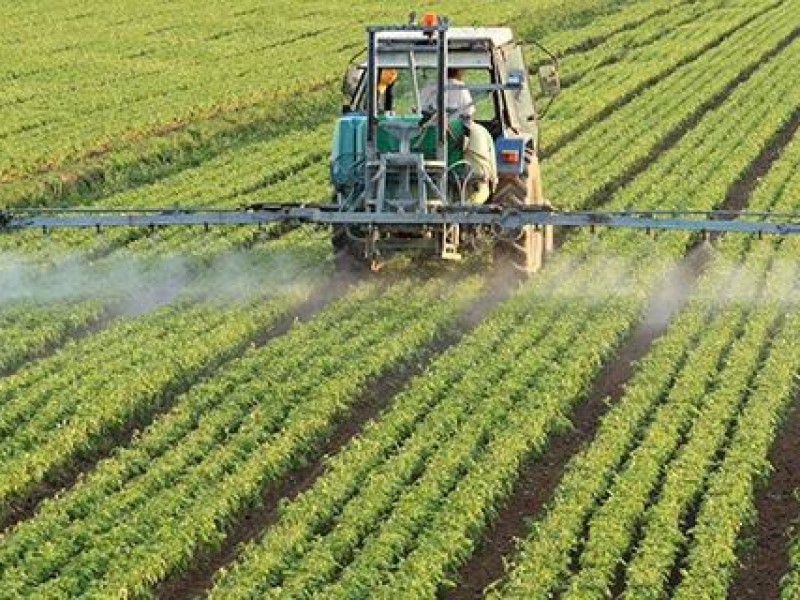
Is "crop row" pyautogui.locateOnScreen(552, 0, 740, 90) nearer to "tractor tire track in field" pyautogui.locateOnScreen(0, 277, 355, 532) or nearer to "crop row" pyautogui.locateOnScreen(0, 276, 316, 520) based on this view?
"tractor tire track in field" pyautogui.locateOnScreen(0, 277, 355, 532)

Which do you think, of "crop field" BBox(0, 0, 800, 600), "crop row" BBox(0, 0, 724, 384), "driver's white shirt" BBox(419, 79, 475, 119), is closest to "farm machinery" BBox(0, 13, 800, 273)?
"driver's white shirt" BBox(419, 79, 475, 119)

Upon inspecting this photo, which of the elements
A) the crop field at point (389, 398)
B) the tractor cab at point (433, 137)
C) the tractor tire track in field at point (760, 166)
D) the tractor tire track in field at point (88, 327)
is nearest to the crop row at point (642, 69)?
the tractor tire track in field at point (760, 166)

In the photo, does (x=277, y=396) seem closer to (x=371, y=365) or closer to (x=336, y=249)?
(x=371, y=365)

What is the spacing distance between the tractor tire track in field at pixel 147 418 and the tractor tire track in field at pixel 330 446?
55.7 inches

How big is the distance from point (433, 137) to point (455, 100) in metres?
0.74

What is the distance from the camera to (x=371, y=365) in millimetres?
13773

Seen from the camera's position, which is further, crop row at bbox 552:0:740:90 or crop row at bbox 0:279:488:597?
crop row at bbox 552:0:740:90

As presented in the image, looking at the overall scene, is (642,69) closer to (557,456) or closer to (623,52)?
(623,52)

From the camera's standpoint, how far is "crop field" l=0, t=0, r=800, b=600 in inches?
389

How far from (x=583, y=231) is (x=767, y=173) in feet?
19.1

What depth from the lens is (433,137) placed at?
615 inches

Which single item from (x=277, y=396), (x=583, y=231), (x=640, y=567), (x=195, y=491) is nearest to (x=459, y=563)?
(x=640, y=567)

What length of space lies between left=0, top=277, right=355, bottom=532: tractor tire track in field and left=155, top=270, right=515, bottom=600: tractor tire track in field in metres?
1.42

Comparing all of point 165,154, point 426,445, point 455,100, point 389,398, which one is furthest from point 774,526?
point 165,154
